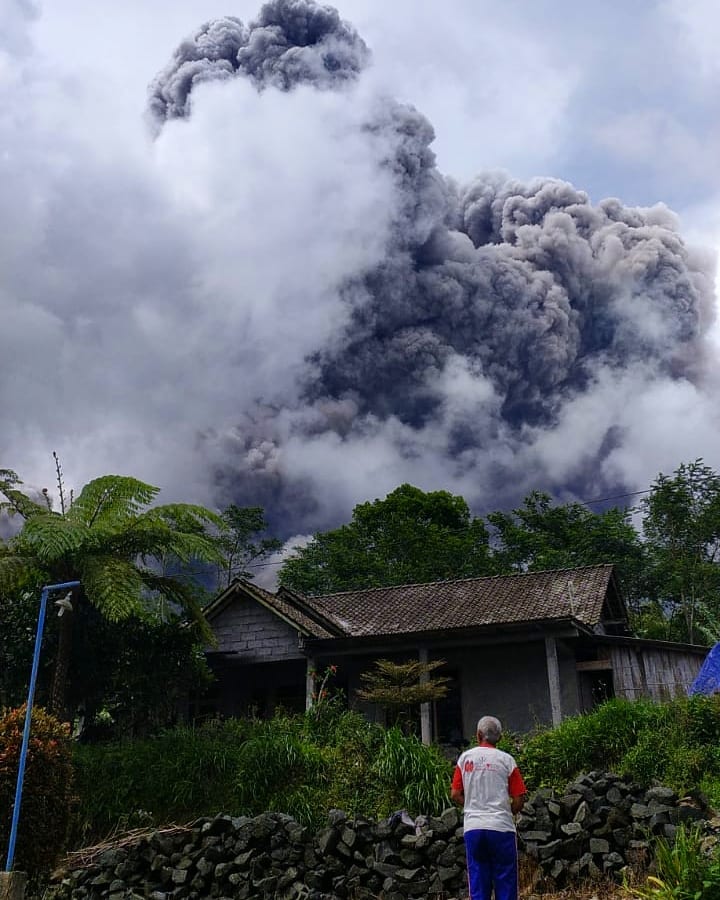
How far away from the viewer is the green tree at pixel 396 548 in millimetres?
42469

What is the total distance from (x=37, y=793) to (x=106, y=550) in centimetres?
632

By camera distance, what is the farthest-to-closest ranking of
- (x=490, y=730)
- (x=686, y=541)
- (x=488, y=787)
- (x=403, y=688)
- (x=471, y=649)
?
1. (x=686, y=541)
2. (x=471, y=649)
3. (x=403, y=688)
4. (x=490, y=730)
5. (x=488, y=787)

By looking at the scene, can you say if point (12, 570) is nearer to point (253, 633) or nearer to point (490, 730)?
point (253, 633)

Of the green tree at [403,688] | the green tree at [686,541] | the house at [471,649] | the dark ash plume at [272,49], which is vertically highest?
the dark ash plume at [272,49]

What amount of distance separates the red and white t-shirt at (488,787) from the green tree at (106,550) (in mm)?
9122

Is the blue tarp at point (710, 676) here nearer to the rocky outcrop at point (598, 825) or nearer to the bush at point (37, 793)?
the rocky outcrop at point (598, 825)

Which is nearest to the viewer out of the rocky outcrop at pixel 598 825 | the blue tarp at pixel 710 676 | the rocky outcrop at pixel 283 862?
the rocky outcrop at pixel 598 825

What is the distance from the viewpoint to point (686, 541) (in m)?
38.4

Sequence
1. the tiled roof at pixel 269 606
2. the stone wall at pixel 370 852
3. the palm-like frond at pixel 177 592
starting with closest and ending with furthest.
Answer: the stone wall at pixel 370 852
the palm-like frond at pixel 177 592
the tiled roof at pixel 269 606

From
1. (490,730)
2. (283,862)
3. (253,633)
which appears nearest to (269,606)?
(253,633)

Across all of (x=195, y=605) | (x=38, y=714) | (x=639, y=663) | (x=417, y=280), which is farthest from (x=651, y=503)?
(x=417, y=280)

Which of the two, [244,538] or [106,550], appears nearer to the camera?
[106,550]

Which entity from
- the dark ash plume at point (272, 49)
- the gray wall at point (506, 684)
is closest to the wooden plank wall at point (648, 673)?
the gray wall at point (506, 684)

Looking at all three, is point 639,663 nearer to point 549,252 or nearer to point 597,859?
point 597,859
